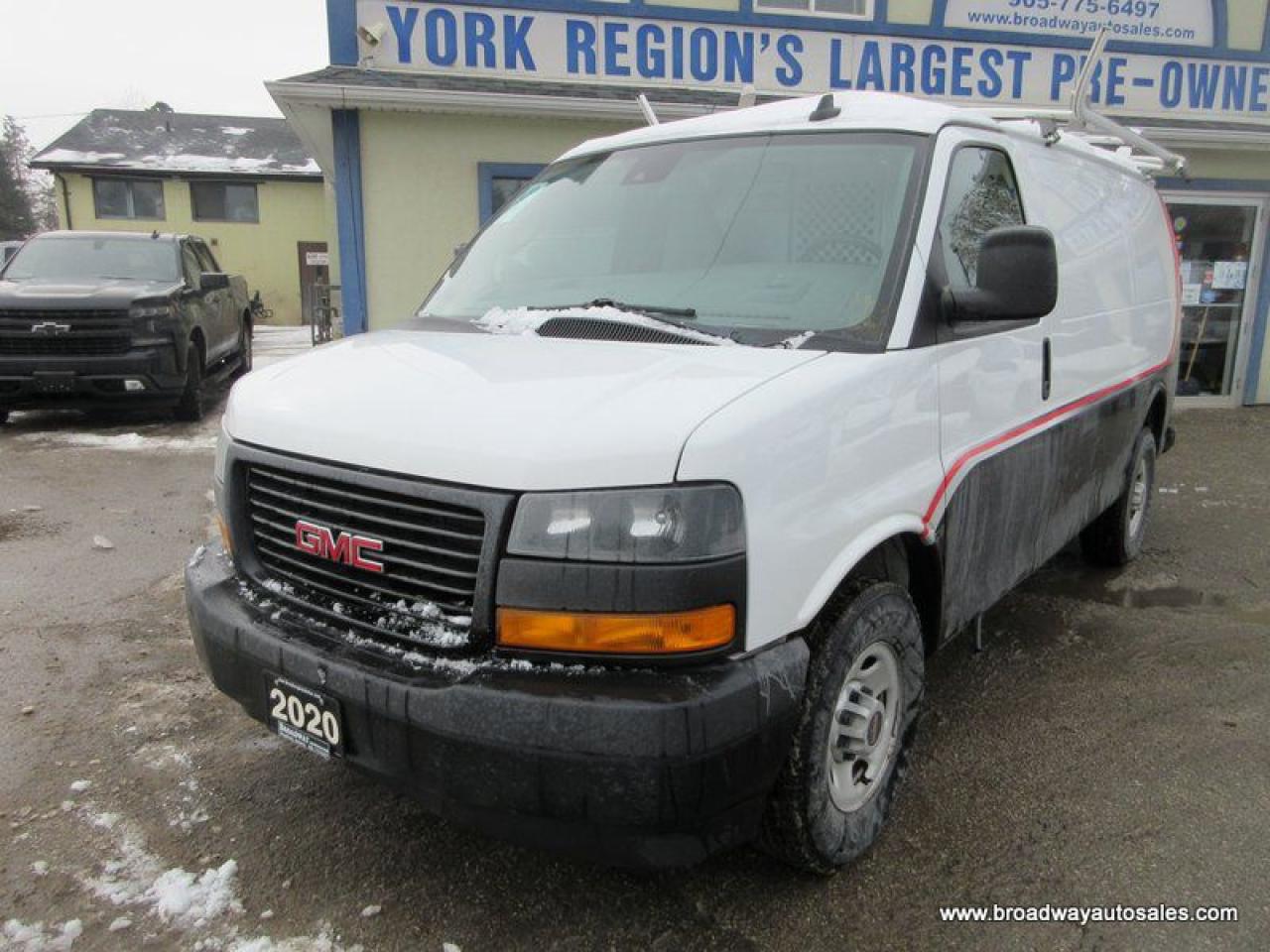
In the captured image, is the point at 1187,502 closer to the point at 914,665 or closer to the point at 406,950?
the point at 914,665

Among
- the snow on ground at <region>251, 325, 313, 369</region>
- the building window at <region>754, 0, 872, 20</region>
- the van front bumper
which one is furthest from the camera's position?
the snow on ground at <region>251, 325, 313, 369</region>

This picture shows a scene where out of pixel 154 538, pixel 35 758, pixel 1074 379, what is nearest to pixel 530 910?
pixel 35 758

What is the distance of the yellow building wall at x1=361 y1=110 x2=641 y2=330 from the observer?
8.09 meters

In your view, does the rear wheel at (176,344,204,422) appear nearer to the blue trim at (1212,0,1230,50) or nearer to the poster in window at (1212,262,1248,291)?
the poster in window at (1212,262,1248,291)

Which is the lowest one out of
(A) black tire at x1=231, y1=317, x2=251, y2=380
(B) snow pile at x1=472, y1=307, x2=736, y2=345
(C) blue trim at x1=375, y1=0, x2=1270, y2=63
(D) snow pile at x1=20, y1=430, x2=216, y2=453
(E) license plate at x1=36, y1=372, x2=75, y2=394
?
(D) snow pile at x1=20, y1=430, x2=216, y2=453

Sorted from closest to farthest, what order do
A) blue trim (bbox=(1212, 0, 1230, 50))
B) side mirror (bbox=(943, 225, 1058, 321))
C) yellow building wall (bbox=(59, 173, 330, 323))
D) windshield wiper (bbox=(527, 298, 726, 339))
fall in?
side mirror (bbox=(943, 225, 1058, 321))
windshield wiper (bbox=(527, 298, 726, 339))
blue trim (bbox=(1212, 0, 1230, 50))
yellow building wall (bbox=(59, 173, 330, 323))

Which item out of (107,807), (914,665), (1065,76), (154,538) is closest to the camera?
(914,665)

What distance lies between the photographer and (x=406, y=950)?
229cm

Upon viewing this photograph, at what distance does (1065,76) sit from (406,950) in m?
10.0

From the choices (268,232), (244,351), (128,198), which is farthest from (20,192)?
(244,351)

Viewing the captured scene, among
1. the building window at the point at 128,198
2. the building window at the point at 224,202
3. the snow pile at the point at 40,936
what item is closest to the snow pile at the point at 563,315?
the snow pile at the point at 40,936

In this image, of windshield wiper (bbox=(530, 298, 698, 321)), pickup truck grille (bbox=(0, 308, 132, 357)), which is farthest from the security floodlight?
→ windshield wiper (bbox=(530, 298, 698, 321))

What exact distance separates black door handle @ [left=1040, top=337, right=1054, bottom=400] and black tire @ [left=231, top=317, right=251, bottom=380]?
11.3 meters

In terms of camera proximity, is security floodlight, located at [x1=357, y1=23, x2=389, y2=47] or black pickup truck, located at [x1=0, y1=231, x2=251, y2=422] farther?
black pickup truck, located at [x1=0, y1=231, x2=251, y2=422]
